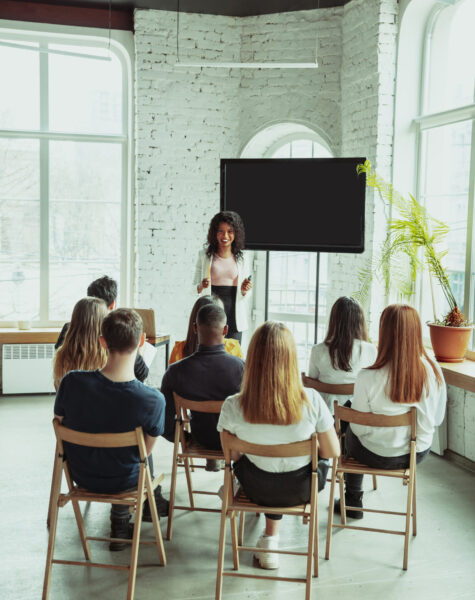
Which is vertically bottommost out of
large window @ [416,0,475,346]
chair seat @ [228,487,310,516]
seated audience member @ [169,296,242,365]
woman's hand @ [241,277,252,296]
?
chair seat @ [228,487,310,516]

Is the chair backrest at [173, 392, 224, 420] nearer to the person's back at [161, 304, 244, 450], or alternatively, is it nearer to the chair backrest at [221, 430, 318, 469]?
the person's back at [161, 304, 244, 450]

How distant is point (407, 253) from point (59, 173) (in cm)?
367

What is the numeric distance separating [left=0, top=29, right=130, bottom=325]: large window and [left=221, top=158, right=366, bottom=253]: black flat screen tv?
6.16 feet

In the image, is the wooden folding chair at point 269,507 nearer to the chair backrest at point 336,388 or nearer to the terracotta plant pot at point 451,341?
the chair backrest at point 336,388

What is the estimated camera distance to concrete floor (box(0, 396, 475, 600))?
115 inches

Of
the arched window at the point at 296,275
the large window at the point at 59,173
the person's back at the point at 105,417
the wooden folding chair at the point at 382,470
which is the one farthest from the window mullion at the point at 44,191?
the wooden folding chair at the point at 382,470

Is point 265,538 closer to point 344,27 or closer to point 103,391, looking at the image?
point 103,391

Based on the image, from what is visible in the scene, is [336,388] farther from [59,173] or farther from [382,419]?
[59,173]

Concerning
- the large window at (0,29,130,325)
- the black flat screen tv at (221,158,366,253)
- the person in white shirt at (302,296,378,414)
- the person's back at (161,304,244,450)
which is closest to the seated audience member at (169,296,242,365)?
the person's back at (161,304,244,450)

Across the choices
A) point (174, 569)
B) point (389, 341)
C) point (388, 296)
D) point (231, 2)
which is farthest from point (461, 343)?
point (231, 2)

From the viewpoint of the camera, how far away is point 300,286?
266 inches

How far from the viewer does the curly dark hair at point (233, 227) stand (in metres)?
5.12

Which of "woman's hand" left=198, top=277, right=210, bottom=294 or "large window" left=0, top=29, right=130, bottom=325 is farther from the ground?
"large window" left=0, top=29, right=130, bottom=325

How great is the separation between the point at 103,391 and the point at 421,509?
2.16 meters
